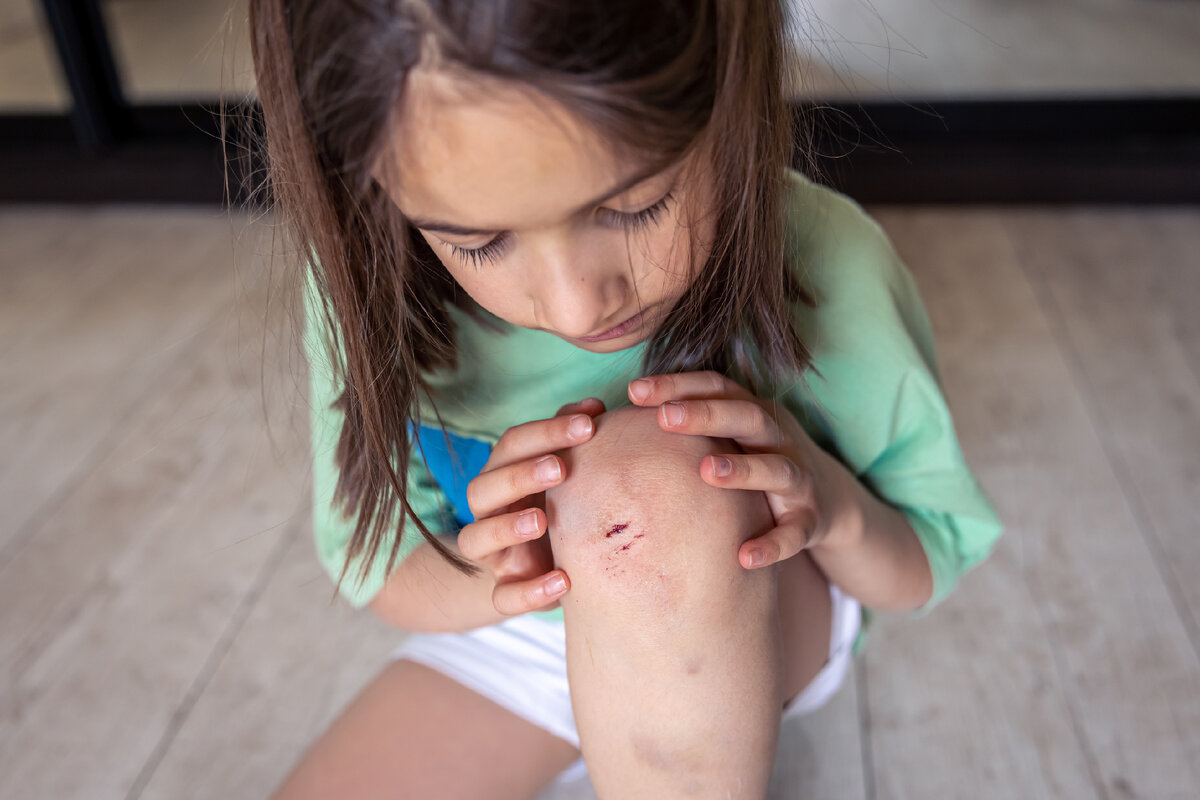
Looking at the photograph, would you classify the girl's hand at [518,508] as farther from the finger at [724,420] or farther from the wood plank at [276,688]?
the wood plank at [276,688]

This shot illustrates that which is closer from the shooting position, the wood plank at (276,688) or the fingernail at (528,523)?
the fingernail at (528,523)

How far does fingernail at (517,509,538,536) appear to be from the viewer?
18.4 inches

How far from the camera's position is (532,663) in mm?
659

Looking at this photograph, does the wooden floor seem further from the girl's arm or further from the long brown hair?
the girl's arm

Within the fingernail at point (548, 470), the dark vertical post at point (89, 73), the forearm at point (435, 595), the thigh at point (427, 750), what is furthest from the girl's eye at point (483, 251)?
the dark vertical post at point (89, 73)

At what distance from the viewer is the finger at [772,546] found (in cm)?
47

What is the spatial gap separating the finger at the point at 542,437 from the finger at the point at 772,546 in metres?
0.10

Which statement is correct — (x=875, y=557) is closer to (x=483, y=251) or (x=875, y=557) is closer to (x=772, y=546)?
(x=772, y=546)

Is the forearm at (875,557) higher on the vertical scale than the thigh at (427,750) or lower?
higher

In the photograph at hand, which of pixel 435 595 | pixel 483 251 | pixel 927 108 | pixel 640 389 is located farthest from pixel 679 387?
pixel 927 108

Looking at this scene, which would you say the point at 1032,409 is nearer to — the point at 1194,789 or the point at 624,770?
the point at 1194,789

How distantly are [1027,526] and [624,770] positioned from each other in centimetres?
56

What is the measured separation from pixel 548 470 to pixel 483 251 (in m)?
0.11

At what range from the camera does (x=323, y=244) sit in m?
0.45
